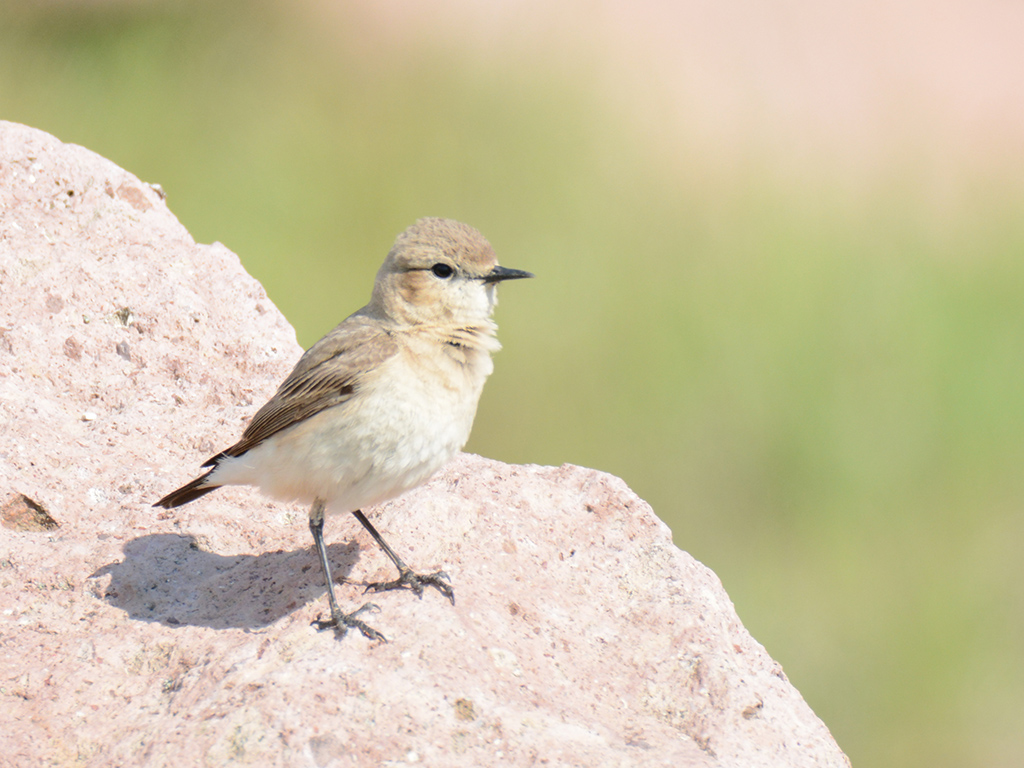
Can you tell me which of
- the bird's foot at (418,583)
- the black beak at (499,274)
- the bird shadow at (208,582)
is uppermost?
the black beak at (499,274)

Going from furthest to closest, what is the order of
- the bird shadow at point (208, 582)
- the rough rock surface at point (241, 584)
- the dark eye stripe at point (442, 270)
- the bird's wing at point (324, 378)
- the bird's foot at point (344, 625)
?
the dark eye stripe at point (442, 270) → the bird's wing at point (324, 378) → the bird shadow at point (208, 582) → the bird's foot at point (344, 625) → the rough rock surface at point (241, 584)

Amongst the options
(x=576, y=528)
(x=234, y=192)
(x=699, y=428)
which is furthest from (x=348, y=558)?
(x=234, y=192)

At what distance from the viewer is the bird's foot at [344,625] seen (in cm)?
328

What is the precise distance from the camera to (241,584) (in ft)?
12.4

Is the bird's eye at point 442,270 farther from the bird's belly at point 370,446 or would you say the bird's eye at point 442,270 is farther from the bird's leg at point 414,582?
the bird's leg at point 414,582

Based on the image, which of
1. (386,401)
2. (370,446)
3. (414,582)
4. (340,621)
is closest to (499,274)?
(386,401)

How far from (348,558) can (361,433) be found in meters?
0.64

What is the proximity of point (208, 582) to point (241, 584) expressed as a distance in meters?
0.13

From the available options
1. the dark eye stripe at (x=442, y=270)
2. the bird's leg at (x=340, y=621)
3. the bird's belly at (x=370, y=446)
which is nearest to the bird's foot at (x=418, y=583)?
the bird's leg at (x=340, y=621)

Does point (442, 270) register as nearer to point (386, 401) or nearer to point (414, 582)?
point (386, 401)

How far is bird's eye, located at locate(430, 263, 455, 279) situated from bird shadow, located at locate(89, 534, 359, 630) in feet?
3.81

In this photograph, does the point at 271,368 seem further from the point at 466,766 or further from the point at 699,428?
the point at 699,428

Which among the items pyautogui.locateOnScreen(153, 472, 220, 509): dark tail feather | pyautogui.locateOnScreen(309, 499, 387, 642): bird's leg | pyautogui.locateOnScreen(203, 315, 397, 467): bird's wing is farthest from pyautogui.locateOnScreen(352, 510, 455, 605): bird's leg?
pyautogui.locateOnScreen(153, 472, 220, 509): dark tail feather

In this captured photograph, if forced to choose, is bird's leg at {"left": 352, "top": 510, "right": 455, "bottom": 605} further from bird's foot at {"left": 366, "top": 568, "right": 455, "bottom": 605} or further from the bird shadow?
the bird shadow
